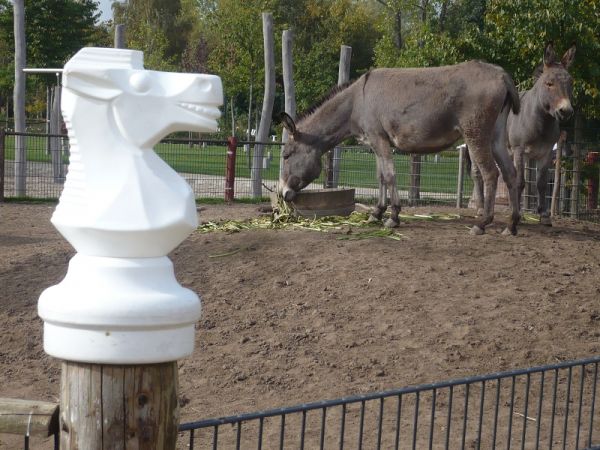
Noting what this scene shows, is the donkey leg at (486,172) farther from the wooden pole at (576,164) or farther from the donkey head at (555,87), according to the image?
the wooden pole at (576,164)

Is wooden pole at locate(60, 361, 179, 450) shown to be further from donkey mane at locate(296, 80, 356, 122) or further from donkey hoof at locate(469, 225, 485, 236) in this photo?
donkey mane at locate(296, 80, 356, 122)

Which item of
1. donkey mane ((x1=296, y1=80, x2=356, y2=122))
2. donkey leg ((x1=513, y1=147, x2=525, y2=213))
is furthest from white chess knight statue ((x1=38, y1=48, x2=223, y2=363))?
donkey leg ((x1=513, y1=147, x2=525, y2=213))

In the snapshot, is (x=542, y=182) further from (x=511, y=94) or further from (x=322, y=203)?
(x=322, y=203)

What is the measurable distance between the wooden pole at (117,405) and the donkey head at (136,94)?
1.98ft

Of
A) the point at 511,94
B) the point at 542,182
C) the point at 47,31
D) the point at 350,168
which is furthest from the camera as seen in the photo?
the point at 47,31

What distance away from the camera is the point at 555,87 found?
12328 millimetres

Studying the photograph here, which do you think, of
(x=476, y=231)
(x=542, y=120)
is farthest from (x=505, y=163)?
(x=542, y=120)

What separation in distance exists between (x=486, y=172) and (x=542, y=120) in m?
1.95

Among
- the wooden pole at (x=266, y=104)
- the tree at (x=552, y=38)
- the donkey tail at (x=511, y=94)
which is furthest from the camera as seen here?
the wooden pole at (x=266, y=104)

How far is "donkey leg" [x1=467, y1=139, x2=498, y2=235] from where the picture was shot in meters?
11.4

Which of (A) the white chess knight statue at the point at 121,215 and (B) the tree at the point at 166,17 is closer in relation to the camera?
(A) the white chess knight statue at the point at 121,215

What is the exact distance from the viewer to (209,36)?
62781mm

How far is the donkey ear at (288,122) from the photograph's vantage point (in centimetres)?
1202

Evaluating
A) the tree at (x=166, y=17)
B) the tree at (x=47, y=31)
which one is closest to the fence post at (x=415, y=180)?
the tree at (x=47, y=31)
